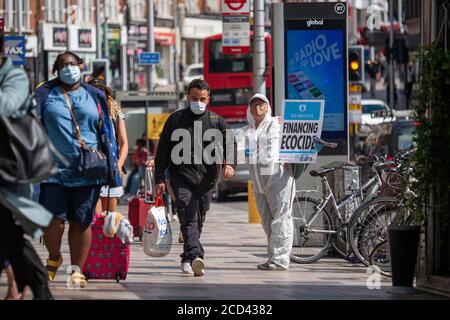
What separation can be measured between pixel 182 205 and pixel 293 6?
4.12 metres

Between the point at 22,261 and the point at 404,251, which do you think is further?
the point at 404,251

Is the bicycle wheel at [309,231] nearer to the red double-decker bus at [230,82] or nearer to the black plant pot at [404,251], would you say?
the black plant pot at [404,251]

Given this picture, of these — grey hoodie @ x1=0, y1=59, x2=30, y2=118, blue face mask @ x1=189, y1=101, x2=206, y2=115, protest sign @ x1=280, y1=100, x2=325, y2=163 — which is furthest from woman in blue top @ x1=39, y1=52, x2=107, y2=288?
protest sign @ x1=280, y1=100, x2=325, y2=163

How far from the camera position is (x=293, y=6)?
54.1ft

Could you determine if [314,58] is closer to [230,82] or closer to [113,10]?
[230,82]

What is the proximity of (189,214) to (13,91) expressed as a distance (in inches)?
175

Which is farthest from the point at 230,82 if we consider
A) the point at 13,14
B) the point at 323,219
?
the point at 323,219

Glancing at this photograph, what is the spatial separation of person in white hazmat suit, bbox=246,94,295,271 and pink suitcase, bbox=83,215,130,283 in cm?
250

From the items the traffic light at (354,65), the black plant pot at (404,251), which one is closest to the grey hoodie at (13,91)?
the black plant pot at (404,251)

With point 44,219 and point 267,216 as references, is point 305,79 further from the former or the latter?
point 44,219

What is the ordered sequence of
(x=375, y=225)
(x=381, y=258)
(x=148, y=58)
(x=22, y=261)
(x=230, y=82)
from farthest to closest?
(x=148, y=58) → (x=230, y=82) → (x=375, y=225) → (x=381, y=258) → (x=22, y=261)

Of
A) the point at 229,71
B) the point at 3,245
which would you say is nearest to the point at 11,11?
the point at 229,71

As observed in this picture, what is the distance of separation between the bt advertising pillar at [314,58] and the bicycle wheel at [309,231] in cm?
161

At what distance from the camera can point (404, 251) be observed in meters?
11.6
